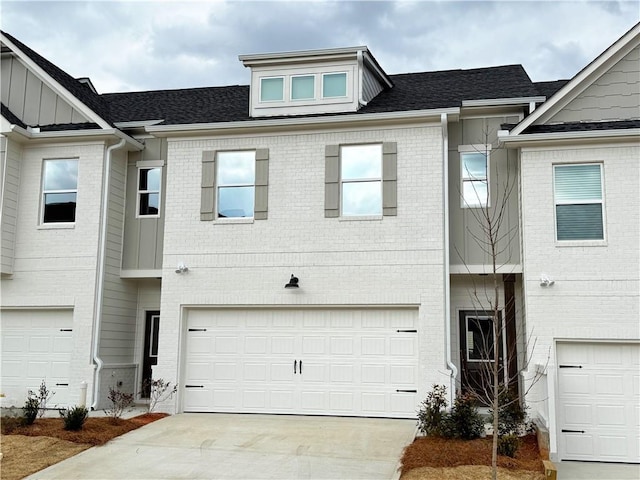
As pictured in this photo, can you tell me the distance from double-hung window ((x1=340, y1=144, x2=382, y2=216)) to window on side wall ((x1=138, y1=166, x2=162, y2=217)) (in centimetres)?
452

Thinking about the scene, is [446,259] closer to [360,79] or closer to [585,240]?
[585,240]

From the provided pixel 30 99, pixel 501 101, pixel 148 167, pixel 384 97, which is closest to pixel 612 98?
pixel 501 101

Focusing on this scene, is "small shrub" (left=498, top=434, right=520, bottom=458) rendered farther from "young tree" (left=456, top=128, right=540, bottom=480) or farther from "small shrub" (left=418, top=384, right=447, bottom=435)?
"young tree" (left=456, top=128, right=540, bottom=480)

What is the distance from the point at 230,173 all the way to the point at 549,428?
837cm

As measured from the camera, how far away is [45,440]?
11.2 m

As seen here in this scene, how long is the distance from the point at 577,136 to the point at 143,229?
9.69m

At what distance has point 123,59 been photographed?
20734 millimetres

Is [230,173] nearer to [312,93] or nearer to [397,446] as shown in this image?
[312,93]

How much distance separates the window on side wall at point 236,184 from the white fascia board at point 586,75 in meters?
5.67

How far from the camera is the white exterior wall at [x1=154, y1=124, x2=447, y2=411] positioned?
13.8 meters

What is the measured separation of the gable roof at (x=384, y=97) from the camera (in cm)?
1513

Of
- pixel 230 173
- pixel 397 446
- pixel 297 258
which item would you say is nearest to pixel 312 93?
pixel 230 173

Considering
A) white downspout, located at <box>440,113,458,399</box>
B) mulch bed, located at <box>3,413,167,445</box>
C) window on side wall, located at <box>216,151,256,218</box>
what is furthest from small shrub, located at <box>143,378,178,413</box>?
white downspout, located at <box>440,113,458,399</box>

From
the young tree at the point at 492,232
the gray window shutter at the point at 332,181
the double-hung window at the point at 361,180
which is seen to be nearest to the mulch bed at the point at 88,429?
the gray window shutter at the point at 332,181
